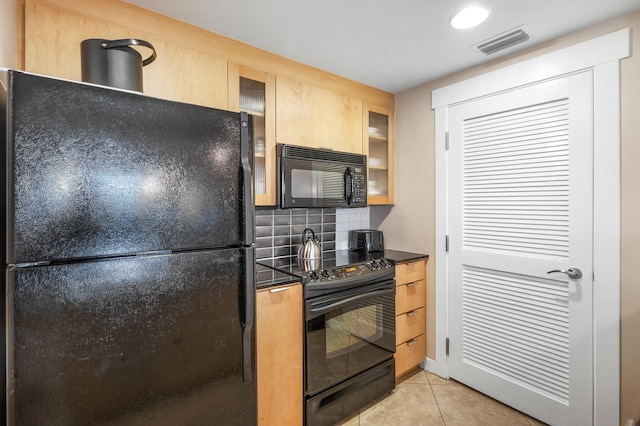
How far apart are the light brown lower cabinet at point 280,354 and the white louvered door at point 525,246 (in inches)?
51.8

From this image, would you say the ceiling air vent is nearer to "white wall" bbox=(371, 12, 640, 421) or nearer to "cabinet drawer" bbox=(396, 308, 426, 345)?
"white wall" bbox=(371, 12, 640, 421)

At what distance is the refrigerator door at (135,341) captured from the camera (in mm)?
938

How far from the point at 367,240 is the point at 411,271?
1.44 ft

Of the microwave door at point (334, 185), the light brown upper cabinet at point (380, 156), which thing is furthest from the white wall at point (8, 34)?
the light brown upper cabinet at point (380, 156)

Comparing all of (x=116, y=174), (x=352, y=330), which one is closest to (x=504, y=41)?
(x=352, y=330)

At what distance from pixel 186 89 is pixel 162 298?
1.13 m

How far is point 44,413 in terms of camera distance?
953 millimetres

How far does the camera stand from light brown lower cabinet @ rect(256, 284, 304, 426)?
5.58 feet

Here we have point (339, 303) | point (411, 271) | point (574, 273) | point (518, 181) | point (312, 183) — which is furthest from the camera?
point (411, 271)

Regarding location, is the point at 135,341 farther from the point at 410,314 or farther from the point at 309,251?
the point at 410,314

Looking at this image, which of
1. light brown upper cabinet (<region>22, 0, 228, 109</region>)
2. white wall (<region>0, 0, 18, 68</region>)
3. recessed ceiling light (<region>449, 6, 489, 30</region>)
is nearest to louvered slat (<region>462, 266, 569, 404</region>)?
recessed ceiling light (<region>449, 6, 489, 30</region>)

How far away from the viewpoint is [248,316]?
133 cm

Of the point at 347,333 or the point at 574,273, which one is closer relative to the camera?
the point at 574,273

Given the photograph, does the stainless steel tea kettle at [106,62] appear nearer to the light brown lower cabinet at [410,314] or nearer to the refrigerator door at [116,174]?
A: the refrigerator door at [116,174]
